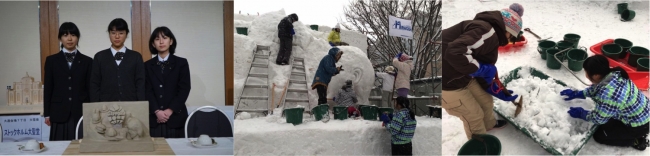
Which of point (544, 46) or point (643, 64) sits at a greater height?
point (544, 46)

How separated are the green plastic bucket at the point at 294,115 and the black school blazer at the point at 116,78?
1270 millimetres

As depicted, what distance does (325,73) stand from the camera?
3.04 m

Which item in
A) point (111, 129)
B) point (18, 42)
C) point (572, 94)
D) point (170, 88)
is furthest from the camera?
point (170, 88)

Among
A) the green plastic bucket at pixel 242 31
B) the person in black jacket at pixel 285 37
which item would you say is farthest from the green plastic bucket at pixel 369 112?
the green plastic bucket at pixel 242 31

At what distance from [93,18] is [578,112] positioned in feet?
11.0

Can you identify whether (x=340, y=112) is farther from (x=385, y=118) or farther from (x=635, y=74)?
(x=635, y=74)

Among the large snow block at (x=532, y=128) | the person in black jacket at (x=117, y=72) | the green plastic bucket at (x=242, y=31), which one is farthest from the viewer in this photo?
the person in black jacket at (x=117, y=72)

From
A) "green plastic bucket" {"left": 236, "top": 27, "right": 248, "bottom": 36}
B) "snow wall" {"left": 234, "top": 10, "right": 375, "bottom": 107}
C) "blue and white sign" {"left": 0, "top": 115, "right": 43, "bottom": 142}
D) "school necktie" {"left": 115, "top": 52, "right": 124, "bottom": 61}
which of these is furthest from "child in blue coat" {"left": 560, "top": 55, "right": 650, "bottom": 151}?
"blue and white sign" {"left": 0, "top": 115, "right": 43, "bottom": 142}

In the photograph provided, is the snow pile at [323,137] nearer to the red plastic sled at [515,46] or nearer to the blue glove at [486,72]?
the blue glove at [486,72]

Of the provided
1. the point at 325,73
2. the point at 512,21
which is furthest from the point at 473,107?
the point at 325,73

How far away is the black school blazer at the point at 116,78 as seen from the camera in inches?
139

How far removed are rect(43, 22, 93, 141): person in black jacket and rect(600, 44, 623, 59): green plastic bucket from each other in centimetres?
346

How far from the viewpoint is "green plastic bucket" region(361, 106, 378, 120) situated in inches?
121

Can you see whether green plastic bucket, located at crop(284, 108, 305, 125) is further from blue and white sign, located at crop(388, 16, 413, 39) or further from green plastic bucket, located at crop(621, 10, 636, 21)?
green plastic bucket, located at crop(621, 10, 636, 21)
